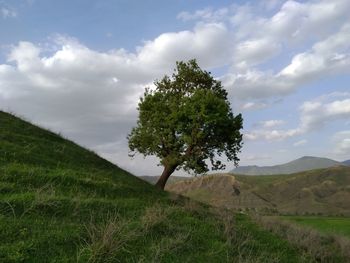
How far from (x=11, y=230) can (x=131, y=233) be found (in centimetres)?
313

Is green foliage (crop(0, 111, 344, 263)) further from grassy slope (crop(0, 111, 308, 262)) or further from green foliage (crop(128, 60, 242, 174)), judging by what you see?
green foliage (crop(128, 60, 242, 174))

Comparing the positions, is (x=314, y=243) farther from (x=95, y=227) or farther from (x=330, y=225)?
(x=330, y=225)

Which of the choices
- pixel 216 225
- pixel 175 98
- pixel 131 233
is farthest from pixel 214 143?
pixel 131 233

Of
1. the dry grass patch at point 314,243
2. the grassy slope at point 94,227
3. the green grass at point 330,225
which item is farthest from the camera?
the green grass at point 330,225

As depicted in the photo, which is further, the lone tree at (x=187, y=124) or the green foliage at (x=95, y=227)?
the lone tree at (x=187, y=124)

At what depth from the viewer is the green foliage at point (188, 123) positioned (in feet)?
134

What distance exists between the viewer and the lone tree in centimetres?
4100

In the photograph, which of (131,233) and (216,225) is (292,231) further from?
(131,233)

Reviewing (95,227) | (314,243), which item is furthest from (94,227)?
(314,243)

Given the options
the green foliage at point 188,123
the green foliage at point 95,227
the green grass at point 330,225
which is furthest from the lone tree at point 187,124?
the green foliage at point 95,227

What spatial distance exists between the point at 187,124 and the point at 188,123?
137 mm

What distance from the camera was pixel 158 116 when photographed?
43719 mm

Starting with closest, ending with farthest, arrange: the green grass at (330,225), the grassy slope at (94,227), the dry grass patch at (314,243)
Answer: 1. the grassy slope at (94,227)
2. the dry grass patch at (314,243)
3. the green grass at (330,225)

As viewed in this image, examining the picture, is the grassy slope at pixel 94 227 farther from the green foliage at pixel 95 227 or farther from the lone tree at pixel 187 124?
the lone tree at pixel 187 124
